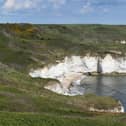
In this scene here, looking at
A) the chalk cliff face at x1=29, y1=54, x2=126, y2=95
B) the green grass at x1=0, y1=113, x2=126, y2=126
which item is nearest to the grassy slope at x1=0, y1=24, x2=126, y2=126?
the green grass at x1=0, y1=113, x2=126, y2=126

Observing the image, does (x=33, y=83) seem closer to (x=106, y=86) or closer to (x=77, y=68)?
(x=106, y=86)

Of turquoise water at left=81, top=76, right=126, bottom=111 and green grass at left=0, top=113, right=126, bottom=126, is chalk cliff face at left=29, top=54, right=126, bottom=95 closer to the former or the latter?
turquoise water at left=81, top=76, right=126, bottom=111

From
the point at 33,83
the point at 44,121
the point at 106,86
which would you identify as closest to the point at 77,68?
the point at 106,86

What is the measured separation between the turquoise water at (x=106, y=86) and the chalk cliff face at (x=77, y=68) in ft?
7.65

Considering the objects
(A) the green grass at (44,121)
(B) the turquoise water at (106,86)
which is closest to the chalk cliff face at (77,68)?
(B) the turquoise water at (106,86)

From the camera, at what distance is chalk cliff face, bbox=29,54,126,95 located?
96600 mm

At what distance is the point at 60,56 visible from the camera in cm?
11256

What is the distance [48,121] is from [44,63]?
6507 centimetres

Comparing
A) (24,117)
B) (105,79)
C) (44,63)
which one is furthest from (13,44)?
(24,117)

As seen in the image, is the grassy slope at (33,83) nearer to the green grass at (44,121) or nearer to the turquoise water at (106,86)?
the green grass at (44,121)

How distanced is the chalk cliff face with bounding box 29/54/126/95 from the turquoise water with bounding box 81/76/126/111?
233 centimetres

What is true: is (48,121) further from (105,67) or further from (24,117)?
(105,67)

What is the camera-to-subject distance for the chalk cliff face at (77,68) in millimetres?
96600

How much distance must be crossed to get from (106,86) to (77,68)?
2071cm
